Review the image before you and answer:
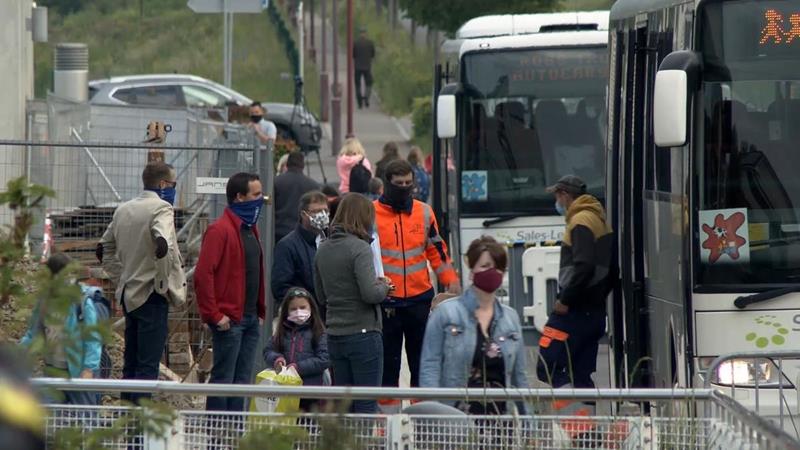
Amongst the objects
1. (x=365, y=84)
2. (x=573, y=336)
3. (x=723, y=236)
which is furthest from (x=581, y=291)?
(x=365, y=84)

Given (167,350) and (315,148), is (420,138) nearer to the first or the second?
(315,148)

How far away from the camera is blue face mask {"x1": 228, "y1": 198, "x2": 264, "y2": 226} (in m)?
9.50

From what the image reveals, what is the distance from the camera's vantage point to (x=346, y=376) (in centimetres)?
858

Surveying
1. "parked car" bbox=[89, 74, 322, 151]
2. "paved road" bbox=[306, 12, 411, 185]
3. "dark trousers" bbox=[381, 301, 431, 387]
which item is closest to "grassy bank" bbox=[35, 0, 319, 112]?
"paved road" bbox=[306, 12, 411, 185]

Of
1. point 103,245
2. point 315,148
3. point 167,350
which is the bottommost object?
point 167,350

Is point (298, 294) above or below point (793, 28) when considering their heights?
below

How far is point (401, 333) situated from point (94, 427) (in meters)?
5.00

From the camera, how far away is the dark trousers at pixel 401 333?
31.0 feet

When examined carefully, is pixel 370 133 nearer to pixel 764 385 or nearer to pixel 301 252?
pixel 301 252

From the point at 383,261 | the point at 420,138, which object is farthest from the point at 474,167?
the point at 420,138

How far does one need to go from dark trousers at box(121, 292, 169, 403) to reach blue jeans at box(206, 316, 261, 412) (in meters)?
0.35

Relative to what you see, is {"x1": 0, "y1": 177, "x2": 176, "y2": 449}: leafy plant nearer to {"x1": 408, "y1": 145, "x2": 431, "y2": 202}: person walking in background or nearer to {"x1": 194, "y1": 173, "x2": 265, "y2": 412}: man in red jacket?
{"x1": 194, "y1": 173, "x2": 265, "y2": 412}: man in red jacket

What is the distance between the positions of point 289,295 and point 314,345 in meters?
0.33

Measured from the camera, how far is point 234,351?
950 centimetres
